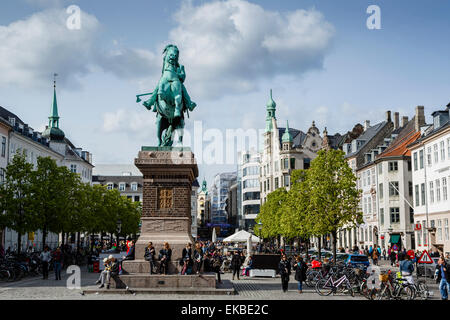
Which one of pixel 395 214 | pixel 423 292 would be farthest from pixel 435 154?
pixel 423 292

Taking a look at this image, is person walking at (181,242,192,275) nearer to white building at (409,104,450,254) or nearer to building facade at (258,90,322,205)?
white building at (409,104,450,254)

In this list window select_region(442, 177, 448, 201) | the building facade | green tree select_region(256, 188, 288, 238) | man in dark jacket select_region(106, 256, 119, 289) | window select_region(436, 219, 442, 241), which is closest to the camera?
man in dark jacket select_region(106, 256, 119, 289)

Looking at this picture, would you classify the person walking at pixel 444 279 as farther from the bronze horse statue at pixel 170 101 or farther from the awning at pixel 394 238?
the awning at pixel 394 238

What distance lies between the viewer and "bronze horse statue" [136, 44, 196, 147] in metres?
23.8

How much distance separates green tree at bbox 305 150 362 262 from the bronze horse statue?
20869 mm

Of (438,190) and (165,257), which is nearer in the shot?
(165,257)

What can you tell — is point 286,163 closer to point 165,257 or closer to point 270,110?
point 270,110

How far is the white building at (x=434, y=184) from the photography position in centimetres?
4791

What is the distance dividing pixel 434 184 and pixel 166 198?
35.1 metres

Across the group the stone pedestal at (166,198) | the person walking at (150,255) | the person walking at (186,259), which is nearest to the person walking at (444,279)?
the person walking at (186,259)

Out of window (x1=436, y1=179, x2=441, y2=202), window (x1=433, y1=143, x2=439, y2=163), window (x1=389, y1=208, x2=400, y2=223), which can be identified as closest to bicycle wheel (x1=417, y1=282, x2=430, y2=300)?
window (x1=436, y1=179, x2=441, y2=202)

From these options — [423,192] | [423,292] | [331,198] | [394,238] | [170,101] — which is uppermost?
[170,101]

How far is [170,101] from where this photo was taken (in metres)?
23.9
